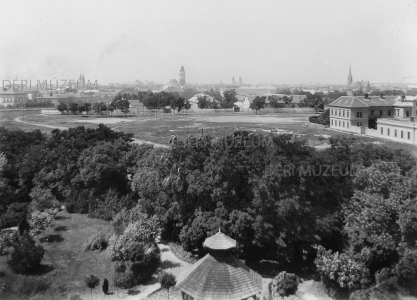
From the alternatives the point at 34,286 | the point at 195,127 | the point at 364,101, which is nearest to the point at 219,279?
the point at 34,286

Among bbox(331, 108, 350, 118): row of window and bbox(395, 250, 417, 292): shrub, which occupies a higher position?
bbox(331, 108, 350, 118): row of window

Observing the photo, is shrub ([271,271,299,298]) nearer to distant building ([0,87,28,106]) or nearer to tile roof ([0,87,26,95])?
distant building ([0,87,28,106])

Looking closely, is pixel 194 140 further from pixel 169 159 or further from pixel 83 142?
pixel 83 142

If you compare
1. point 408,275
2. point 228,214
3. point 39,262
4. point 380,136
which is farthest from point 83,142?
point 380,136

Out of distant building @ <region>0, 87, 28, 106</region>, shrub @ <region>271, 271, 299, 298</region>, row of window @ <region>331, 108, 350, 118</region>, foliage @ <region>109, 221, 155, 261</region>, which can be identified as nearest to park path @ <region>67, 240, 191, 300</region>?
foliage @ <region>109, 221, 155, 261</region>

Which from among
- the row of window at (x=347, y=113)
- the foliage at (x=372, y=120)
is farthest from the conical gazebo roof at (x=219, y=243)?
the row of window at (x=347, y=113)

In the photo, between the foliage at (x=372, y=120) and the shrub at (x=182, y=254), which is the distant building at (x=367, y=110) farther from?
the shrub at (x=182, y=254)
